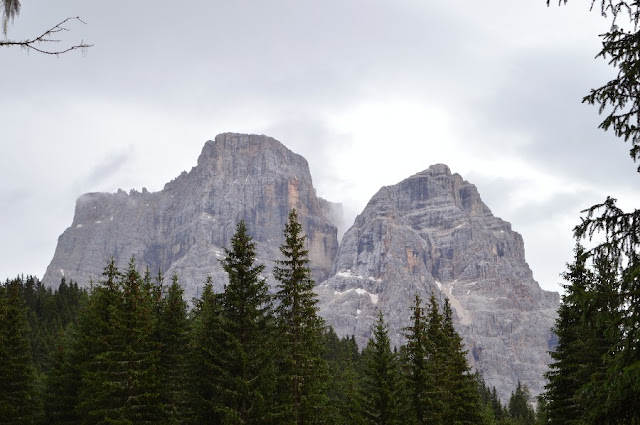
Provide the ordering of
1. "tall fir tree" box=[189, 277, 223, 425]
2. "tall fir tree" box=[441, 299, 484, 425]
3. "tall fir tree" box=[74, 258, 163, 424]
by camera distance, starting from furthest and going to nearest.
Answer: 1. "tall fir tree" box=[441, 299, 484, 425]
2. "tall fir tree" box=[189, 277, 223, 425]
3. "tall fir tree" box=[74, 258, 163, 424]

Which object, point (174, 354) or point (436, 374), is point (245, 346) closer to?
point (174, 354)

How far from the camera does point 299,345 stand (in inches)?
1100

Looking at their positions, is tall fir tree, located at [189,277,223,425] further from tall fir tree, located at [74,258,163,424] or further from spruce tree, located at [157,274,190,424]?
tall fir tree, located at [74,258,163,424]

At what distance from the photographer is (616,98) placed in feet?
30.3

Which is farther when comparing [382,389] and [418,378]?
[418,378]

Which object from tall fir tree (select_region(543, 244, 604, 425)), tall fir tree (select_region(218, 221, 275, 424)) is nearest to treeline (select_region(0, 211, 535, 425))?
tall fir tree (select_region(218, 221, 275, 424))

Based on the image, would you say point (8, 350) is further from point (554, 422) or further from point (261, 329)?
point (554, 422)

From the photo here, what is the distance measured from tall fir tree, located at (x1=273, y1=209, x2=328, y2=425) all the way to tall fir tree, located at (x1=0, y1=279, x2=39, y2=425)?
1365cm

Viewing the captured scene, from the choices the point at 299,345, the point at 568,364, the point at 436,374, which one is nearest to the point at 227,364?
the point at 299,345

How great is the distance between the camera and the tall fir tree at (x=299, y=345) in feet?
91.2

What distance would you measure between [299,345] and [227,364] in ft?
10.7

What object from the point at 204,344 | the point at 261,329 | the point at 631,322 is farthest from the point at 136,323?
the point at 631,322

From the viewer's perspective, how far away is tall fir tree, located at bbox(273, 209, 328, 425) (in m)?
27.8

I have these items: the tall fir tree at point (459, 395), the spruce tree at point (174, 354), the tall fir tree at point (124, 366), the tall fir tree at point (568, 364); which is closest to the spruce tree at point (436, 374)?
the tall fir tree at point (459, 395)
